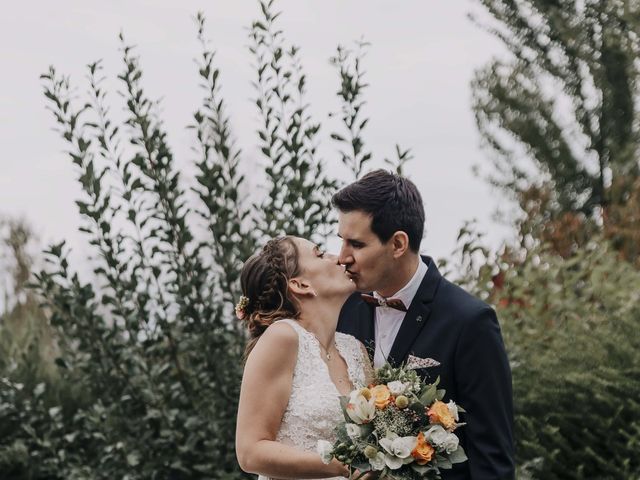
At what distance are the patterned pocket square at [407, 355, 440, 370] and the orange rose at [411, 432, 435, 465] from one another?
1.22 ft

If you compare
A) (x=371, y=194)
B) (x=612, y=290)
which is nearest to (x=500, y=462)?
(x=371, y=194)

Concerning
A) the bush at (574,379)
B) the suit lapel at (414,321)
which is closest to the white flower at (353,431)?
the suit lapel at (414,321)

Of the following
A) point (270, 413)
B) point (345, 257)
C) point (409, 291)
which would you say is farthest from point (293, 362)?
point (409, 291)

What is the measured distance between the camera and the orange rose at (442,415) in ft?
11.7

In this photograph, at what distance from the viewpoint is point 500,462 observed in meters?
3.79

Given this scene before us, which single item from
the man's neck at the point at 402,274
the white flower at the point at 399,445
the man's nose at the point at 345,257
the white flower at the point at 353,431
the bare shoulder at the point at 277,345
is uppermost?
the man's nose at the point at 345,257

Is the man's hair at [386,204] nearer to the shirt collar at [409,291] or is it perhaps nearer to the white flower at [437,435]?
the shirt collar at [409,291]

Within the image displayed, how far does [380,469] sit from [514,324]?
4.33 m

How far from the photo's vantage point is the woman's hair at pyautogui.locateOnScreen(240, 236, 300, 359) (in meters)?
4.07

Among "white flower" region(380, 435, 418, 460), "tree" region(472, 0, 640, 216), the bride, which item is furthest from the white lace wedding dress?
"tree" region(472, 0, 640, 216)

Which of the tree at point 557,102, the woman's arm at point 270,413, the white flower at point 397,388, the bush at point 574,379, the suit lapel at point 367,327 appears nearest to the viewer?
the white flower at point 397,388

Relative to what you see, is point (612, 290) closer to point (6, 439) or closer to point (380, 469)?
point (6, 439)

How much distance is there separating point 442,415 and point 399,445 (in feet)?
0.57

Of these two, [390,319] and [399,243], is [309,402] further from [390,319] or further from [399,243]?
[399,243]
